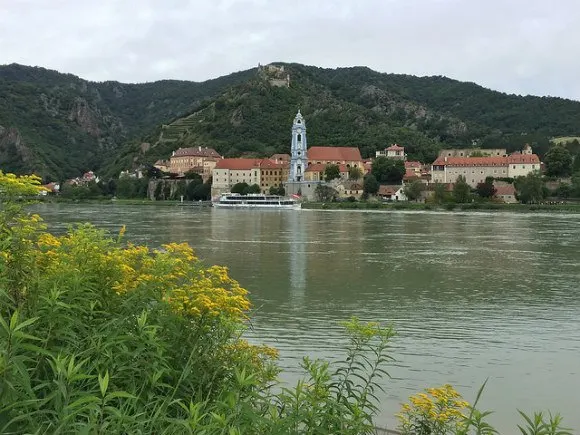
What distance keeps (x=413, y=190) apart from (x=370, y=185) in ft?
21.3

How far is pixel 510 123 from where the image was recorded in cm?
15450

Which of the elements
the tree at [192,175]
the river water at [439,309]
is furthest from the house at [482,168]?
the river water at [439,309]

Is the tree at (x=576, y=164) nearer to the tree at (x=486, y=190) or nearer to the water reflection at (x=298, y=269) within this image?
the tree at (x=486, y=190)

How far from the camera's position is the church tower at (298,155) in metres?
95.1

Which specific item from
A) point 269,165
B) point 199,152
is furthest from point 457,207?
point 199,152

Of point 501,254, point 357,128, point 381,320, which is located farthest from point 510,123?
point 381,320

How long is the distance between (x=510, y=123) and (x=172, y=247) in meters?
163

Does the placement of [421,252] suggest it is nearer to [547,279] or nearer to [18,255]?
[547,279]

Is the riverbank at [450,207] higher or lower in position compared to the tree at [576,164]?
lower

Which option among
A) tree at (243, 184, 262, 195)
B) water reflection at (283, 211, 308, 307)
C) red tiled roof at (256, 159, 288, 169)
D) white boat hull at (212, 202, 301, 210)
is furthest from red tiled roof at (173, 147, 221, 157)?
water reflection at (283, 211, 308, 307)

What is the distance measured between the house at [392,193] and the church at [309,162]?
8.72m

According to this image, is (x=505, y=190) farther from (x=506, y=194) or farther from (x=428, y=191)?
(x=428, y=191)

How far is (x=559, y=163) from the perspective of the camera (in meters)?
78.9

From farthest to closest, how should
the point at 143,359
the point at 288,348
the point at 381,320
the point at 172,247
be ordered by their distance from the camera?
the point at 381,320 < the point at 288,348 < the point at 172,247 < the point at 143,359
